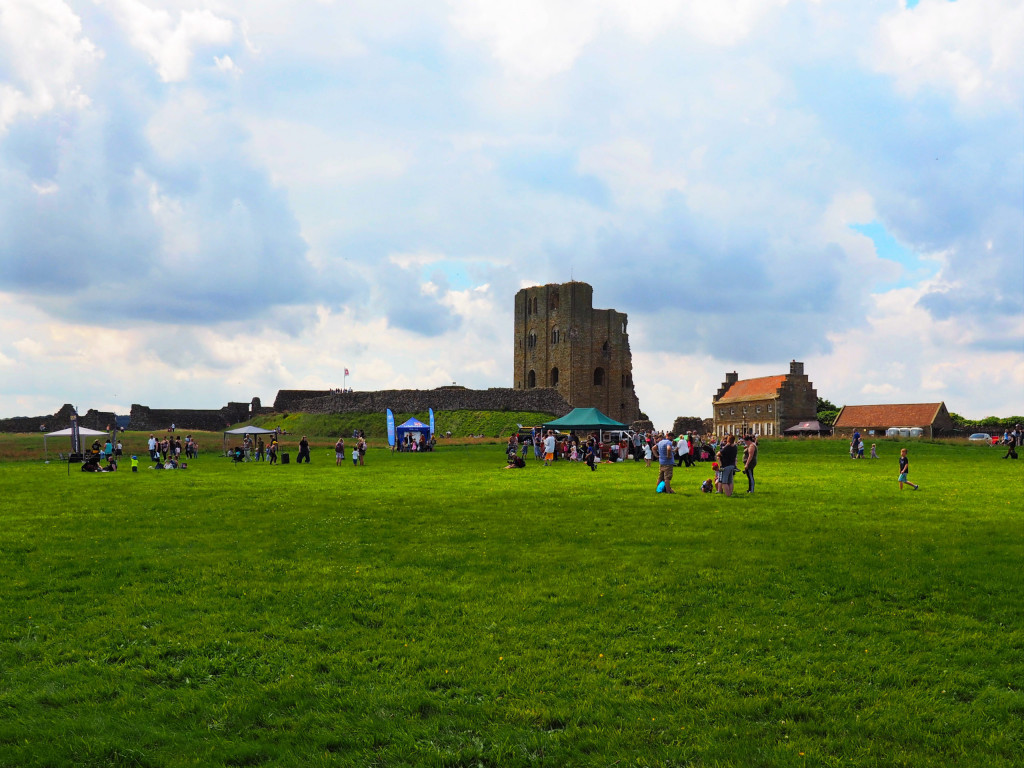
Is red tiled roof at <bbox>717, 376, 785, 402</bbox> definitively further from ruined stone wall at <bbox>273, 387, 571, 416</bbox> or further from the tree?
ruined stone wall at <bbox>273, 387, 571, 416</bbox>

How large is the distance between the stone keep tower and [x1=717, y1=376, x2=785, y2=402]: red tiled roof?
1186cm

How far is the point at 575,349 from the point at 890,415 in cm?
3216

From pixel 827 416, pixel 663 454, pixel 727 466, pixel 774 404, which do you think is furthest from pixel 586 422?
pixel 827 416

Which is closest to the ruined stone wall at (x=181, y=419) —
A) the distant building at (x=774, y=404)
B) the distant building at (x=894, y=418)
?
the distant building at (x=774, y=404)

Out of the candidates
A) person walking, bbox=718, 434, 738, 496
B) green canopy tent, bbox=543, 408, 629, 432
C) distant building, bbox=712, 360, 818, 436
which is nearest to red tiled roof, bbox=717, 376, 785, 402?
distant building, bbox=712, 360, 818, 436

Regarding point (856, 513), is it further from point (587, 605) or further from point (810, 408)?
point (810, 408)

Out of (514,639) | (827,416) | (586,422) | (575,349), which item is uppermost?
(575,349)

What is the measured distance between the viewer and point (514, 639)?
725 cm

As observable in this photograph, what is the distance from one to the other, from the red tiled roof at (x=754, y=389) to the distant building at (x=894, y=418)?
714cm

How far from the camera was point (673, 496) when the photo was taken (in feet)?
60.0

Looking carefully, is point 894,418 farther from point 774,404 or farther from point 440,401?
point 440,401

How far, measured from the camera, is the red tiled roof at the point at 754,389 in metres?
76.4

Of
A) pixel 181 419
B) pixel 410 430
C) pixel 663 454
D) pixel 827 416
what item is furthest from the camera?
pixel 827 416

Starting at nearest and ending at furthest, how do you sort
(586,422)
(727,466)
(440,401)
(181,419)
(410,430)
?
(727,466), (586,422), (410,430), (440,401), (181,419)
